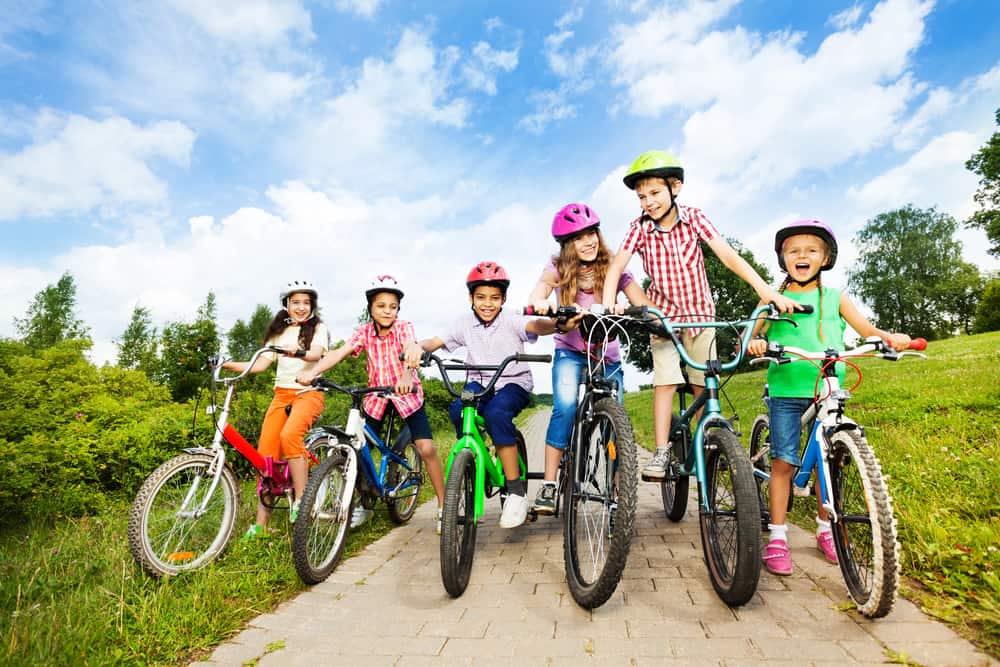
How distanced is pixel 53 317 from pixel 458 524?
52564mm

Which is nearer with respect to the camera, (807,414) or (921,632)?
(921,632)

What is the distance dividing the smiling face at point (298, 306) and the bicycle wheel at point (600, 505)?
9.36 ft

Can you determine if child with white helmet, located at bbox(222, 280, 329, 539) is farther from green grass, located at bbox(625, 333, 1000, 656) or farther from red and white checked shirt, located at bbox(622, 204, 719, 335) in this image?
green grass, located at bbox(625, 333, 1000, 656)

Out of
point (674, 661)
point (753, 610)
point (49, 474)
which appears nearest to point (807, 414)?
point (753, 610)

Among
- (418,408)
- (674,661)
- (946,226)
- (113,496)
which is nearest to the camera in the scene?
(674,661)

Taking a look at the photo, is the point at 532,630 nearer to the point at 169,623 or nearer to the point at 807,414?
the point at 169,623

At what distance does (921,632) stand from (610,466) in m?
1.48

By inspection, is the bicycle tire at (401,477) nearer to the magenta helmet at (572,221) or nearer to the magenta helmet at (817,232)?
the magenta helmet at (572,221)

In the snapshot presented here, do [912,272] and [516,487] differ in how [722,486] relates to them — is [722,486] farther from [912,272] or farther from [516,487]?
[912,272]

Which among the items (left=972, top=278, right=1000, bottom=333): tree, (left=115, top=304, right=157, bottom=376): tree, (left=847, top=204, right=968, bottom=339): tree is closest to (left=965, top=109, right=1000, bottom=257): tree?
(left=972, top=278, right=1000, bottom=333): tree

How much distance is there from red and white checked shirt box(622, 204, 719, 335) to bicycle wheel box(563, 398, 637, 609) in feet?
3.59

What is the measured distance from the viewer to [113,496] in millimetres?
6473

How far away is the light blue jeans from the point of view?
151 inches

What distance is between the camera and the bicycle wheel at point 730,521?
2.61 m
